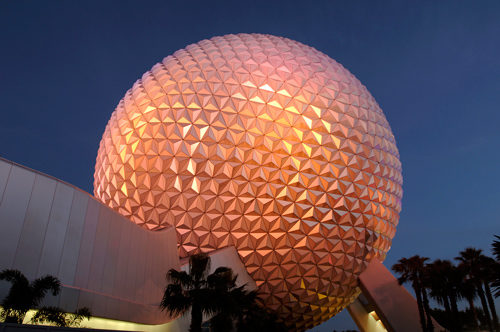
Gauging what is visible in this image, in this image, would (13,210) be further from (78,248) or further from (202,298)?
(202,298)

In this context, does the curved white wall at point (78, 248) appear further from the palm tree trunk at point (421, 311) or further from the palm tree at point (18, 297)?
the palm tree trunk at point (421, 311)

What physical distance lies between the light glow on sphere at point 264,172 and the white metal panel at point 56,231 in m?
6.84

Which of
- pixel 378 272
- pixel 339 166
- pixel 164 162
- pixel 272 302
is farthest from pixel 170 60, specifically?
pixel 378 272

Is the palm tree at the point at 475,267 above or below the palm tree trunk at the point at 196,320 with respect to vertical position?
above

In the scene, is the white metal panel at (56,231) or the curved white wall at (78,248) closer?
the curved white wall at (78,248)

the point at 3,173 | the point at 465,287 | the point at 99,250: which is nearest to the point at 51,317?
the point at 99,250

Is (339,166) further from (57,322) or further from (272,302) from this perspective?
(57,322)

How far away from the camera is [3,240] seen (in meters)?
9.95

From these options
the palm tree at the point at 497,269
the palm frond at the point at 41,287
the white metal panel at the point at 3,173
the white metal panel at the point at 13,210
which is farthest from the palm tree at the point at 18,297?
the palm tree at the point at 497,269

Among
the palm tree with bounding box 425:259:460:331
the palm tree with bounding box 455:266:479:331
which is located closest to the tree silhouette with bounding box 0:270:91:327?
the palm tree with bounding box 425:259:460:331

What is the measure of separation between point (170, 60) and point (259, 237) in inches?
439

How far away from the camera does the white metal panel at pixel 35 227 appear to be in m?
10.3

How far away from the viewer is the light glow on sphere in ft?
60.3

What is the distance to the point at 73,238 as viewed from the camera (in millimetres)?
11891
